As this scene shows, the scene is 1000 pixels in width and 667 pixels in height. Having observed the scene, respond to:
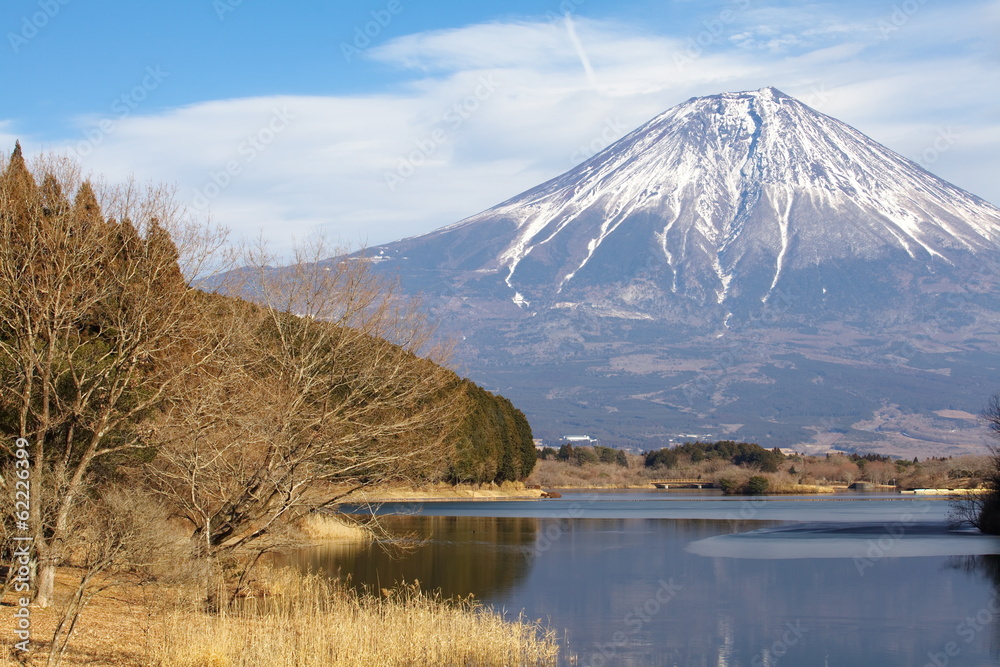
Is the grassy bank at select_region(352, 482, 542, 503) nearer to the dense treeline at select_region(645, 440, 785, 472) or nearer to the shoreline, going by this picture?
the shoreline

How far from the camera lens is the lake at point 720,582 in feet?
65.0

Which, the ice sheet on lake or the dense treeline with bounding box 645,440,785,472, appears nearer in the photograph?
the ice sheet on lake

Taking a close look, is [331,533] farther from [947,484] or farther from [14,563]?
[947,484]

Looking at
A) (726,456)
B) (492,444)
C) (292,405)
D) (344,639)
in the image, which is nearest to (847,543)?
(292,405)

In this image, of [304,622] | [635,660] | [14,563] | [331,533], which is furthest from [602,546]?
[14,563]

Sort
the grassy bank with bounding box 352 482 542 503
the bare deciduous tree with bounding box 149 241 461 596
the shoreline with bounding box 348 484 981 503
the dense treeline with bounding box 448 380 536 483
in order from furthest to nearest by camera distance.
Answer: the grassy bank with bounding box 352 482 542 503 → the dense treeline with bounding box 448 380 536 483 → the shoreline with bounding box 348 484 981 503 → the bare deciduous tree with bounding box 149 241 461 596

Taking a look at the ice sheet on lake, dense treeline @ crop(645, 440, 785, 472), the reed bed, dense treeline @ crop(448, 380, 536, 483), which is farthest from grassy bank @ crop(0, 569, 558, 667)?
dense treeline @ crop(645, 440, 785, 472)

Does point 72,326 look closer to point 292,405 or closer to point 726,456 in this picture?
point 292,405

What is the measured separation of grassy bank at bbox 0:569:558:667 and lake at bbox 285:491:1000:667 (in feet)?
6.86

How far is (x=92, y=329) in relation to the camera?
2323 cm

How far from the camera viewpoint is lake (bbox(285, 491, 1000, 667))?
19.8 meters

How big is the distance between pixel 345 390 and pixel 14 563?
1012 cm

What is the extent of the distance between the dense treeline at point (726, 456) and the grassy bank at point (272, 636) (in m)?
87.1

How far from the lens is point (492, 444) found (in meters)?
68.6
